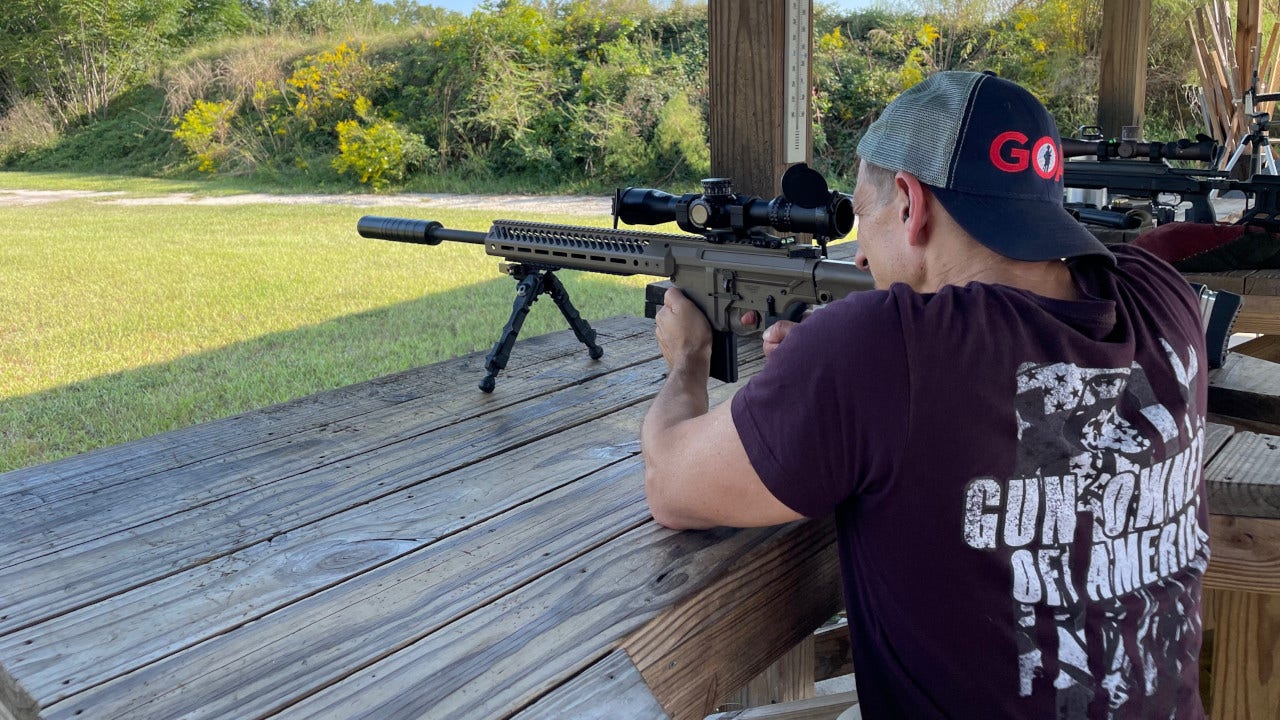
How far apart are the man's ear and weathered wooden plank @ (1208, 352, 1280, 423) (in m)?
1.06

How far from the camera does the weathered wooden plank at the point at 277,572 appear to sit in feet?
4.10

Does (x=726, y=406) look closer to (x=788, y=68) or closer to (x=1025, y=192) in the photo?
(x=1025, y=192)

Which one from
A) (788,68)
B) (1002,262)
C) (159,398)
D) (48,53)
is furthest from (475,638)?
(48,53)

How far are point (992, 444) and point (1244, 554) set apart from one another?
87 cm

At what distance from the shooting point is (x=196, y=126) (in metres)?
18.6

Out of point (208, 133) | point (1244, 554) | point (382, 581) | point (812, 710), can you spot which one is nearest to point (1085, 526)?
point (812, 710)

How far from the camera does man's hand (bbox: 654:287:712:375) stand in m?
1.98

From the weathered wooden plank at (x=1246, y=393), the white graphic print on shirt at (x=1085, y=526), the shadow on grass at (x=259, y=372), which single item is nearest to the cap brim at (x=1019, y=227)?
the white graphic print on shirt at (x=1085, y=526)

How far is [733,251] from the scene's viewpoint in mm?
2053

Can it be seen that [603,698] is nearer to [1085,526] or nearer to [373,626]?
[373,626]

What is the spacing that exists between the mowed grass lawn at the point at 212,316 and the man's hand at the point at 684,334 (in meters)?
0.83

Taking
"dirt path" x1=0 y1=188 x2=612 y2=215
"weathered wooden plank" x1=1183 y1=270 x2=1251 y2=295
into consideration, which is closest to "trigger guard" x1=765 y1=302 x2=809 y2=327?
"weathered wooden plank" x1=1183 y1=270 x2=1251 y2=295

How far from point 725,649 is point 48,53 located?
2637 centimetres

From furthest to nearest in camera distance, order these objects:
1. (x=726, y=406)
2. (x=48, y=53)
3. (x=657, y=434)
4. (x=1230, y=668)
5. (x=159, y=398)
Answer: (x=48, y=53) → (x=159, y=398) → (x=1230, y=668) → (x=657, y=434) → (x=726, y=406)
